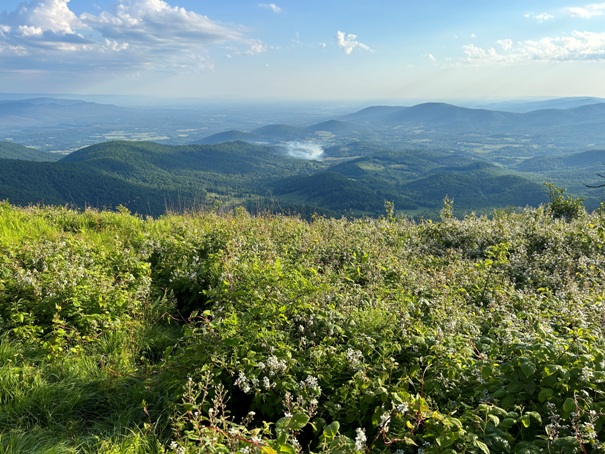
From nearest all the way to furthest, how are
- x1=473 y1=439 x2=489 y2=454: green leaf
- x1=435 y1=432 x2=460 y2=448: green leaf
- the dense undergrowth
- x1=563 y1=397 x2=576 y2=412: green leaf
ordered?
x1=473 y1=439 x2=489 y2=454: green leaf < x1=435 y1=432 x2=460 y2=448: green leaf < x1=563 y1=397 x2=576 y2=412: green leaf < the dense undergrowth

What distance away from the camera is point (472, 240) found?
9.75 metres

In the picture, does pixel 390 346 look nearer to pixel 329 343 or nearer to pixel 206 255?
pixel 329 343

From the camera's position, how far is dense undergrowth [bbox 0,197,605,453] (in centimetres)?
290

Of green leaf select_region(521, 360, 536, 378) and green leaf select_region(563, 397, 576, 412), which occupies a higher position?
green leaf select_region(521, 360, 536, 378)

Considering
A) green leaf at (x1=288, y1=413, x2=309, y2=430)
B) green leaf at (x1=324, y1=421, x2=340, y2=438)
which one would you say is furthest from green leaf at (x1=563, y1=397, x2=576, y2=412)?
green leaf at (x1=288, y1=413, x2=309, y2=430)

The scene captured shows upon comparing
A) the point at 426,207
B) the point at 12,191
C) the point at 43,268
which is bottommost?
the point at 426,207

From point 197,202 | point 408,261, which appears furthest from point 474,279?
point 197,202

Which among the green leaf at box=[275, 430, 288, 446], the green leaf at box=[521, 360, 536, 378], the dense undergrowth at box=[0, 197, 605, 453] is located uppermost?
the green leaf at box=[521, 360, 536, 378]

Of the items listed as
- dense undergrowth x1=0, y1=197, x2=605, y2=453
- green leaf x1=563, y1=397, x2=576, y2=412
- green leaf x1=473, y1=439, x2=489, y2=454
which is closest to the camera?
green leaf x1=473, y1=439, x2=489, y2=454

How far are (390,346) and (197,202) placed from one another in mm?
10489

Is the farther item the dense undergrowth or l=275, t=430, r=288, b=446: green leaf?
the dense undergrowth

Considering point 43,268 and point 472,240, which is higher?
Result: point 43,268

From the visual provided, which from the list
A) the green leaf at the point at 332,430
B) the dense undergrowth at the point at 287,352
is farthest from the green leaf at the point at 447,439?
the green leaf at the point at 332,430

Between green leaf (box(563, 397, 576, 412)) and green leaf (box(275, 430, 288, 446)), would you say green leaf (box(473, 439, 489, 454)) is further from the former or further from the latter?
green leaf (box(275, 430, 288, 446))
